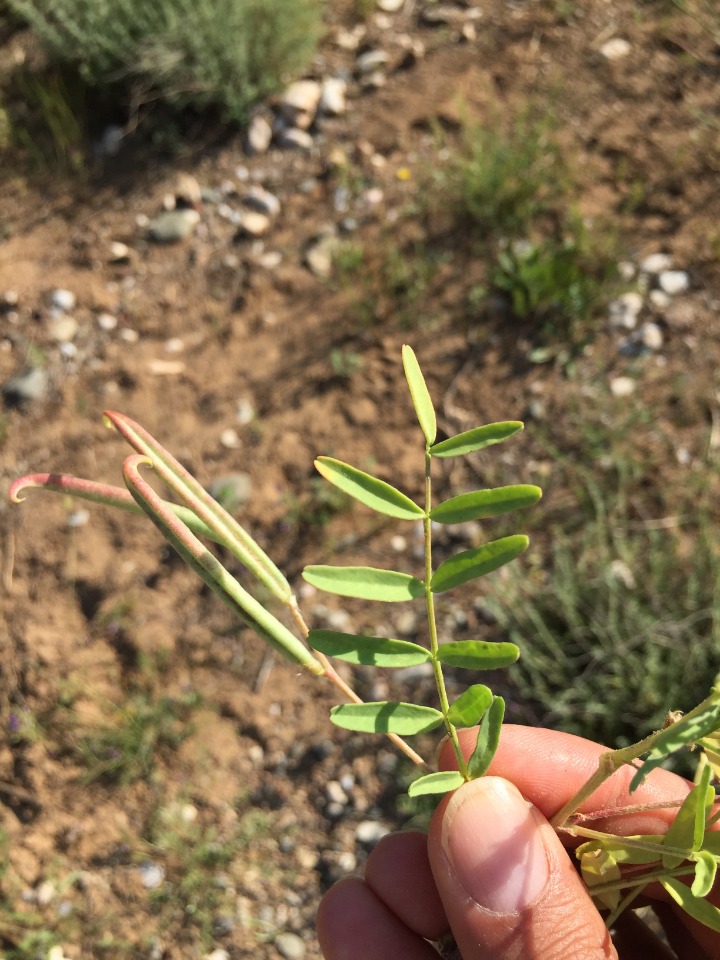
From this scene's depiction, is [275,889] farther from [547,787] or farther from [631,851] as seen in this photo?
[631,851]

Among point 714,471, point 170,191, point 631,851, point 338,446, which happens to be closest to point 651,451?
point 714,471

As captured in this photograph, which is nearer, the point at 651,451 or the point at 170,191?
the point at 651,451

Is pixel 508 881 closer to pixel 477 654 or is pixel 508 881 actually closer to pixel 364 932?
pixel 477 654

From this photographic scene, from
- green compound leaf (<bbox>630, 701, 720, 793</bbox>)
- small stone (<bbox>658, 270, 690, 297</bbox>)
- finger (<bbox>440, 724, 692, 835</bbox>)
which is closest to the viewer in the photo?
green compound leaf (<bbox>630, 701, 720, 793</bbox>)

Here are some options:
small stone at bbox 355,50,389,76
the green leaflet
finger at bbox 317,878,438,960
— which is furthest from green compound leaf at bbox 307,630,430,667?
small stone at bbox 355,50,389,76

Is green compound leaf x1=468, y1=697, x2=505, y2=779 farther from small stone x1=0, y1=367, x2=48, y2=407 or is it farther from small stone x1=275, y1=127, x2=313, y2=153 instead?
small stone x1=275, y1=127, x2=313, y2=153

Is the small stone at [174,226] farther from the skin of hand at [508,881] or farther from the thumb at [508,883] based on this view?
the thumb at [508,883]
